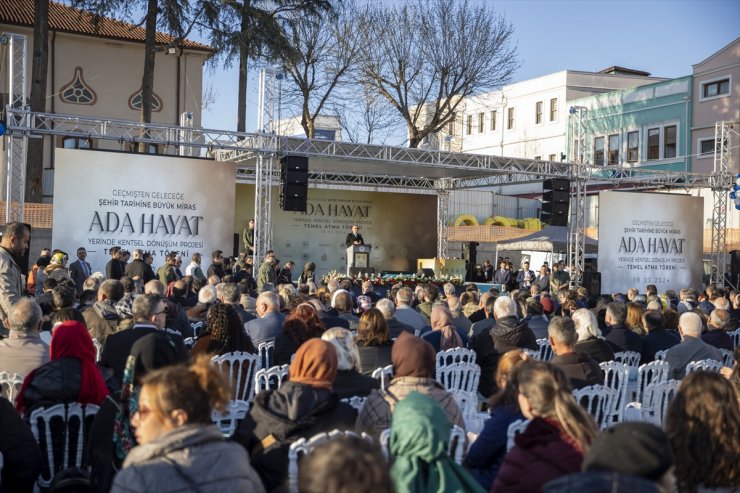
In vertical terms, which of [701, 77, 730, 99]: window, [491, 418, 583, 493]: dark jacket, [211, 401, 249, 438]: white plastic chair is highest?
[701, 77, 730, 99]: window

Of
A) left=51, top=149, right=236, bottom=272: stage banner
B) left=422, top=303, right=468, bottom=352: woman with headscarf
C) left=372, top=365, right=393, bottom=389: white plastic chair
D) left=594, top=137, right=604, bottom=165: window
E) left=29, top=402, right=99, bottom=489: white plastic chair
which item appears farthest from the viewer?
left=594, top=137, right=604, bottom=165: window

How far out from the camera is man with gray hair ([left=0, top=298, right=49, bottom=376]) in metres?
5.09

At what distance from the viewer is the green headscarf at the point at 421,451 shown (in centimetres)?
280

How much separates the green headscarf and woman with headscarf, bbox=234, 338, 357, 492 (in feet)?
2.89

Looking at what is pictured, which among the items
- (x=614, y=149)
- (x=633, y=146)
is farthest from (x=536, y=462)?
(x=614, y=149)

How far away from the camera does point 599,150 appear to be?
130 feet

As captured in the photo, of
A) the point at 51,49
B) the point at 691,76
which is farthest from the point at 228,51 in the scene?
the point at 691,76

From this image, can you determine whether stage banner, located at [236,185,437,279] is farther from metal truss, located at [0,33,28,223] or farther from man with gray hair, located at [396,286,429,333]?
man with gray hair, located at [396,286,429,333]

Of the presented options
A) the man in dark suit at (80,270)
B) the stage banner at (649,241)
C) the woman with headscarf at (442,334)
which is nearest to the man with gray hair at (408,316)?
the woman with headscarf at (442,334)

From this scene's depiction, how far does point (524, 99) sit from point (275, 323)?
126 feet

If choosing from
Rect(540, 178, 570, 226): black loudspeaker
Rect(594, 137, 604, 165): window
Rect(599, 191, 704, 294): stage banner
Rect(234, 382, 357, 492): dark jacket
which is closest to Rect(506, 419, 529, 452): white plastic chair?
Rect(234, 382, 357, 492): dark jacket

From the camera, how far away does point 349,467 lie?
6.37ft

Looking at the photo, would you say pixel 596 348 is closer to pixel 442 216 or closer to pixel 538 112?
pixel 442 216

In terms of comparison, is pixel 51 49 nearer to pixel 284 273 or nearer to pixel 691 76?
pixel 284 273
